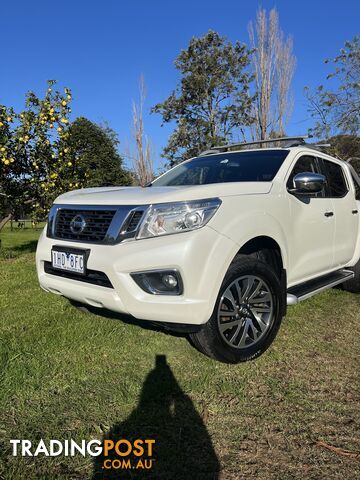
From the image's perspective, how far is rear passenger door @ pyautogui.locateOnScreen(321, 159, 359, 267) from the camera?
439cm

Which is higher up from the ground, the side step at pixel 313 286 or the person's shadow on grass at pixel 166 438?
the side step at pixel 313 286

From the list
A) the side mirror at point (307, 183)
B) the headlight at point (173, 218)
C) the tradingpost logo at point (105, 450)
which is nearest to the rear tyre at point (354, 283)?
the side mirror at point (307, 183)

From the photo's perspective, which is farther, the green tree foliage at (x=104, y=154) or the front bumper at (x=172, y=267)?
the green tree foliage at (x=104, y=154)

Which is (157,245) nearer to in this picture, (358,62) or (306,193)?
(306,193)

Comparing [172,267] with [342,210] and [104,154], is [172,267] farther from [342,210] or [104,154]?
[104,154]

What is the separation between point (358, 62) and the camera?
13.9 m

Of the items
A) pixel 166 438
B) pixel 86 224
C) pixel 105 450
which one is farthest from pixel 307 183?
pixel 105 450

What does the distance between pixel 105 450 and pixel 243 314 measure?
1408 millimetres

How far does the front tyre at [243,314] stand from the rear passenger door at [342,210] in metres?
1.56

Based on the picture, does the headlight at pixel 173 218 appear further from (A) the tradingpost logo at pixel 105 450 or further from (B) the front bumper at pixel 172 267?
(A) the tradingpost logo at pixel 105 450

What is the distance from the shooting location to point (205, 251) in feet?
8.64

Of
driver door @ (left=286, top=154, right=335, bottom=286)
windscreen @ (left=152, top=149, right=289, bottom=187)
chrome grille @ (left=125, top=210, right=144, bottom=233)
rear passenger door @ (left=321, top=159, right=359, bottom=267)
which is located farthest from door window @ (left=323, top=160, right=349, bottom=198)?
chrome grille @ (left=125, top=210, right=144, bottom=233)

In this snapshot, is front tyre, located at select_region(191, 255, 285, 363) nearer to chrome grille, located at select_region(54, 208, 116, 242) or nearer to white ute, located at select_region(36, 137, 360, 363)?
white ute, located at select_region(36, 137, 360, 363)

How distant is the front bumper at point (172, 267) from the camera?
8.47 ft
